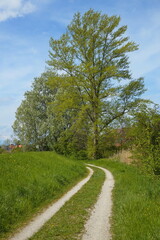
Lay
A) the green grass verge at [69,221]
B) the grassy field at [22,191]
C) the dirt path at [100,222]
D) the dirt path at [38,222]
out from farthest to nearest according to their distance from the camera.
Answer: the grassy field at [22,191] < the dirt path at [38,222] < the green grass verge at [69,221] < the dirt path at [100,222]

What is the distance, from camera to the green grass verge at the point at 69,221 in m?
6.29

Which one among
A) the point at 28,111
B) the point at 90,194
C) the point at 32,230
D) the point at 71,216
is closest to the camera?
the point at 32,230

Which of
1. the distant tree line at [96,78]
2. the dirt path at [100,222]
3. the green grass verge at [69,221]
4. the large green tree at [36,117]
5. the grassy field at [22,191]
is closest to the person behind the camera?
the dirt path at [100,222]

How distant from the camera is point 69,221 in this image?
7398 mm

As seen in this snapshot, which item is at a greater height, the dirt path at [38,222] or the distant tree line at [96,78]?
the distant tree line at [96,78]

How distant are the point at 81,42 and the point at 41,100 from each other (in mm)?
15879

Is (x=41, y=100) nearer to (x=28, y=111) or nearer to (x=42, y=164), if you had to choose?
(x=28, y=111)

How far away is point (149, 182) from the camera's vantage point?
11.8 metres

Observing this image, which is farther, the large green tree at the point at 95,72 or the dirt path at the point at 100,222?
the large green tree at the point at 95,72

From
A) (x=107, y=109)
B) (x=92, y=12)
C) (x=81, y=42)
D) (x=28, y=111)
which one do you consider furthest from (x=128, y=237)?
(x=28, y=111)

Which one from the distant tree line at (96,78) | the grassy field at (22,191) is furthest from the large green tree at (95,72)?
the grassy field at (22,191)

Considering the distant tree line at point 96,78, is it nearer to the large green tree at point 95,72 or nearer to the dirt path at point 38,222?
the large green tree at point 95,72

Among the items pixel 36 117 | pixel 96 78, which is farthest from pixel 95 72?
pixel 36 117

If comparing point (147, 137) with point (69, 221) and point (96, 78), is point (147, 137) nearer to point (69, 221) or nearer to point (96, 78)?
point (69, 221)
